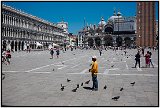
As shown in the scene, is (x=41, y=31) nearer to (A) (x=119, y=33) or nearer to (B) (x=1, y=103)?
(A) (x=119, y=33)

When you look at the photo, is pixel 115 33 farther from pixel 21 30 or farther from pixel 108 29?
pixel 21 30

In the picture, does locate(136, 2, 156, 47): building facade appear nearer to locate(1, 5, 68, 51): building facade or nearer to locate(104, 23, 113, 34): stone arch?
locate(1, 5, 68, 51): building facade

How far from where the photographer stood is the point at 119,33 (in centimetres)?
14162

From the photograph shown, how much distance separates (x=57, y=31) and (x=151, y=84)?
106741mm

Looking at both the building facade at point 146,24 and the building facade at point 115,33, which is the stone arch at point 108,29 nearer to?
the building facade at point 115,33

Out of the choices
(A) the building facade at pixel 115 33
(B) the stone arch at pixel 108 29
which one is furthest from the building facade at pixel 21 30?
(B) the stone arch at pixel 108 29

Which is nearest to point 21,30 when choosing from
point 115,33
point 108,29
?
point 115,33

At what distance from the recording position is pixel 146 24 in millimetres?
90188

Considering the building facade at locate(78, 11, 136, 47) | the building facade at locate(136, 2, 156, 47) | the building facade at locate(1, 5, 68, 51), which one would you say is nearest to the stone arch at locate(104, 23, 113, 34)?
the building facade at locate(78, 11, 136, 47)

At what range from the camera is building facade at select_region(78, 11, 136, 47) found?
140 meters

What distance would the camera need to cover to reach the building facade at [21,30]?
6421 cm

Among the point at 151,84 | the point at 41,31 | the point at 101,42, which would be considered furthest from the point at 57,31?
the point at 151,84

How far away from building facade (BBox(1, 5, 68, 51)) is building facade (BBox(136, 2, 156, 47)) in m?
33.9

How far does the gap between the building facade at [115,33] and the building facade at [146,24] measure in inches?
1791
